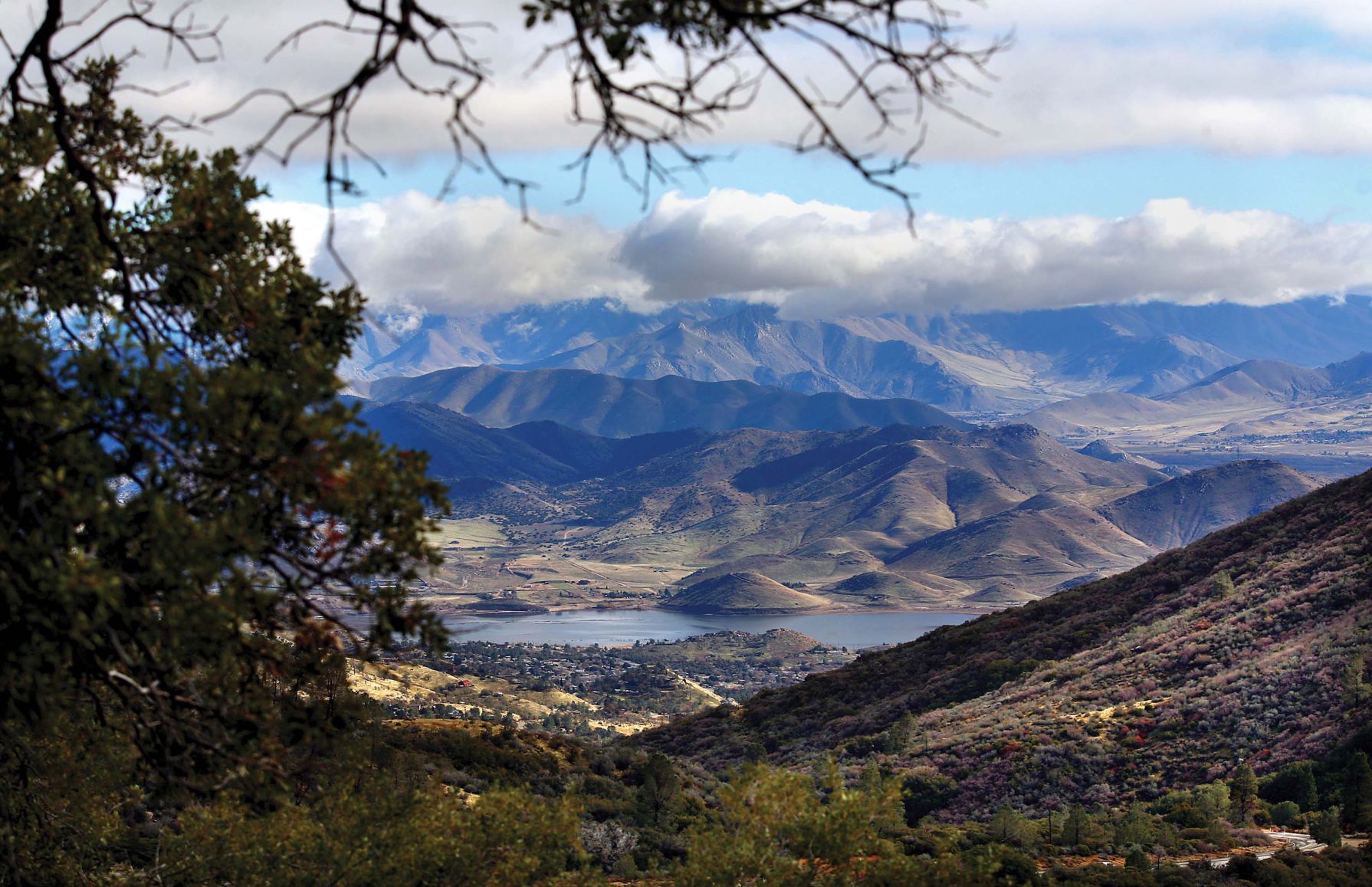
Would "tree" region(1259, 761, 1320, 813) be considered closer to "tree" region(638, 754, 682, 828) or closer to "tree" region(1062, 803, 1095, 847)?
"tree" region(1062, 803, 1095, 847)

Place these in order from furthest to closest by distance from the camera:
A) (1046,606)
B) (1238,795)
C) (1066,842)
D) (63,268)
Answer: (1046,606), (1238,795), (1066,842), (63,268)

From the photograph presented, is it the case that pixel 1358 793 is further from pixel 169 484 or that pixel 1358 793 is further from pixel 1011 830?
pixel 169 484

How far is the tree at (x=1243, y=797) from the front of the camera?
4316cm

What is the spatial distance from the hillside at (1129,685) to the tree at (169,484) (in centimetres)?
4712

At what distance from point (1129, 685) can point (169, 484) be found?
65.3 metres

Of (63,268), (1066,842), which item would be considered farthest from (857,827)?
(1066,842)

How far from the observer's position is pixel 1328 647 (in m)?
57.8

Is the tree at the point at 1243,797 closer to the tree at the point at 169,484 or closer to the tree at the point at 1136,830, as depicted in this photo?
the tree at the point at 1136,830

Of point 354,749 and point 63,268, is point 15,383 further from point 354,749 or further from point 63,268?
point 354,749

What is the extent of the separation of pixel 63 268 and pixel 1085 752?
178 ft

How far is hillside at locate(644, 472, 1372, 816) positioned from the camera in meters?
52.7

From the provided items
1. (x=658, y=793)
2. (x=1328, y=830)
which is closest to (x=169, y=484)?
(x=1328, y=830)

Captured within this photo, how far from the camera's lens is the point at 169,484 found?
823cm

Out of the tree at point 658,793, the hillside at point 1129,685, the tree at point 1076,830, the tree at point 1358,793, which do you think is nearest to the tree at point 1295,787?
the tree at point 1358,793
